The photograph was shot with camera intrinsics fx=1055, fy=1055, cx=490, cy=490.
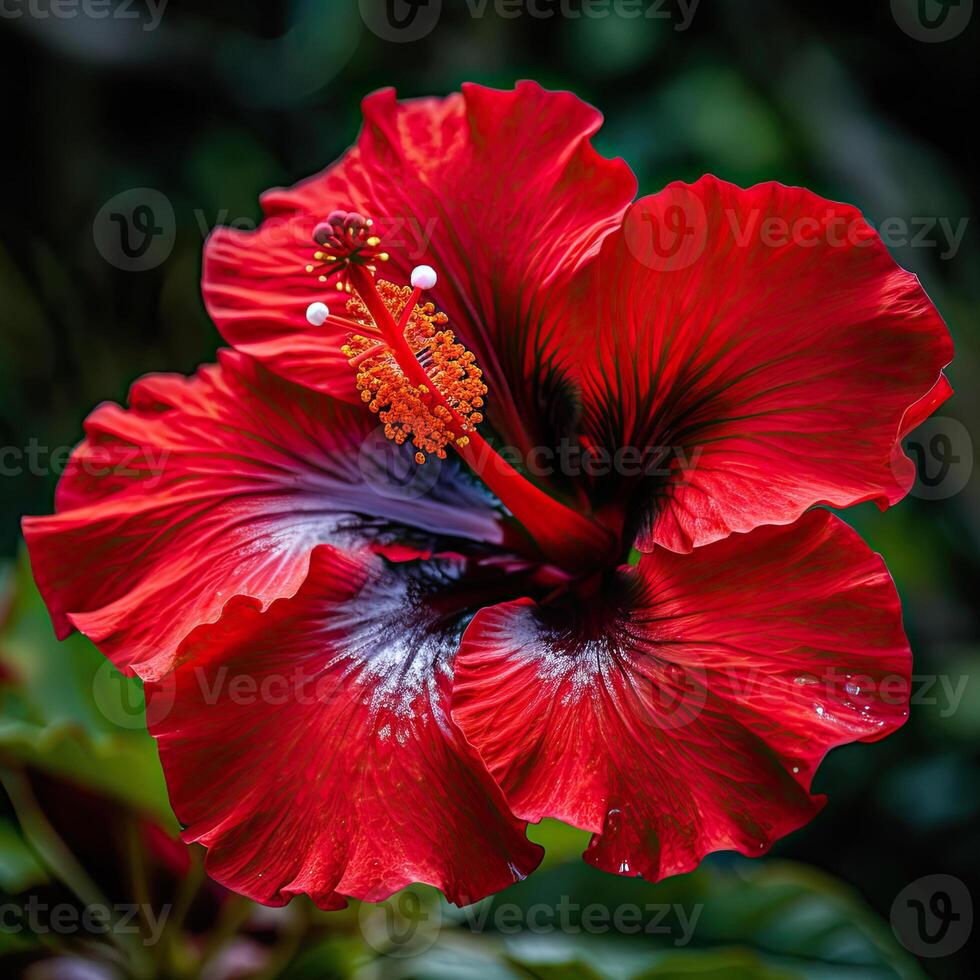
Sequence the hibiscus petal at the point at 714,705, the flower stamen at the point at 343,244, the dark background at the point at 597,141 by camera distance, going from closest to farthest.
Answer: the hibiscus petal at the point at 714,705
the flower stamen at the point at 343,244
the dark background at the point at 597,141

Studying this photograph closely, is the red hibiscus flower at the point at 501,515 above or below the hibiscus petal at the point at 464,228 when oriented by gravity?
below

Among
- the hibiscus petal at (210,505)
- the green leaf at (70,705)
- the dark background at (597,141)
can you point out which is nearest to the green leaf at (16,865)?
the green leaf at (70,705)

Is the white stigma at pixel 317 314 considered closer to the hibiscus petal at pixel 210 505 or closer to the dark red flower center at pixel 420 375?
the dark red flower center at pixel 420 375

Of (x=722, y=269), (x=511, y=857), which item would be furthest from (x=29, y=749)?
(x=722, y=269)

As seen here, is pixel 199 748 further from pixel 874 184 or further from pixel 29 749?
pixel 874 184

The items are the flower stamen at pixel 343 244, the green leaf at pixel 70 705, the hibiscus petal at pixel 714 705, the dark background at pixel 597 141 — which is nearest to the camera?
the hibiscus petal at pixel 714 705

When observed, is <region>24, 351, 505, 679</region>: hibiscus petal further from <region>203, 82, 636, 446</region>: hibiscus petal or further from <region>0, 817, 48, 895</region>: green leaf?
<region>0, 817, 48, 895</region>: green leaf

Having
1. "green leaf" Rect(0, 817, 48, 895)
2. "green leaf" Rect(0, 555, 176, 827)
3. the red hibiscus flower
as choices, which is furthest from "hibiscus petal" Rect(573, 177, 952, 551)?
"green leaf" Rect(0, 817, 48, 895)

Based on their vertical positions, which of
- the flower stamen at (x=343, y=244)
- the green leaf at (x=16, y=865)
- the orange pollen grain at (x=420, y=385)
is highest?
the flower stamen at (x=343, y=244)
